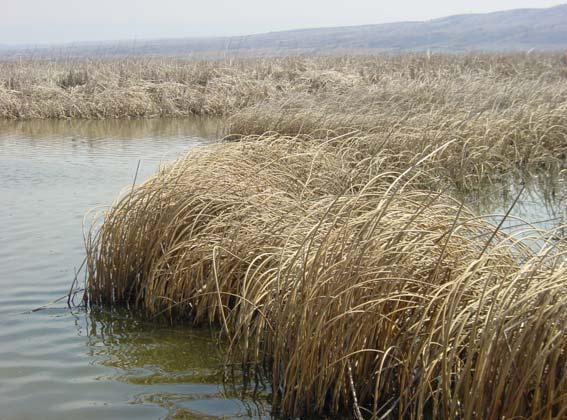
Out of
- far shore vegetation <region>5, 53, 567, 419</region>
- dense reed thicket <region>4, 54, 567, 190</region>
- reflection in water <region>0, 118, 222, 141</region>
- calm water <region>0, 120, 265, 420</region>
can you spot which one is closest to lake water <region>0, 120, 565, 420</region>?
→ calm water <region>0, 120, 265, 420</region>

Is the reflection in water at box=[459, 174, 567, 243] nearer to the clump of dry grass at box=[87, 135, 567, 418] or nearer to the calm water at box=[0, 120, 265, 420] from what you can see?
the clump of dry grass at box=[87, 135, 567, 418]

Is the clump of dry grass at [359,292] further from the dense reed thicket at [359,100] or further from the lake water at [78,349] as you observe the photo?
the dense reed thicket at [359,100]

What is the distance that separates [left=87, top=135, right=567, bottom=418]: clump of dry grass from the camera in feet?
11.5


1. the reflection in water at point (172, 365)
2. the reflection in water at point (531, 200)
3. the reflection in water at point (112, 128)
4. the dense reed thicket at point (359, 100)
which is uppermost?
the dense reed thicket at point (359, 100)

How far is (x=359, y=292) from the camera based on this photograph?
14.1ft

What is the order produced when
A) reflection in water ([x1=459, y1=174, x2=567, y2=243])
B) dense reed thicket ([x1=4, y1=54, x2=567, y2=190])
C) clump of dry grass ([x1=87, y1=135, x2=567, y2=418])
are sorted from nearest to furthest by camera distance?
clump of dry grass ([x1=87, y1=135, x2=567, y2=418]) < reflection in water ([x1=459, y1=174, x2=567, y2=243]) < dense reed thicket ([x1=4, y1=54, x2=567, y2=190])

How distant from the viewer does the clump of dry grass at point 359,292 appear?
3502 millimetres

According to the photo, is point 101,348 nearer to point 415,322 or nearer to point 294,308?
point 294,308

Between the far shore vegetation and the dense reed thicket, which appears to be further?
the dense reed thicket

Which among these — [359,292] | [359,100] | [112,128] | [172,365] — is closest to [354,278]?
[359,292]

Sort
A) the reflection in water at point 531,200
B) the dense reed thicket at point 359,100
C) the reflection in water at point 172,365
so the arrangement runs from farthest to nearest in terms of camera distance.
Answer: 1. the dense reed thicket at point 359,100
2. the reflection in water at point 531,200
3. the reflection in water at point 172,365

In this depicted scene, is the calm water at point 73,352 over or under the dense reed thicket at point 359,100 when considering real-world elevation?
under

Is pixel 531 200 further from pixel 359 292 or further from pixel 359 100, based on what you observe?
pixel 359 292

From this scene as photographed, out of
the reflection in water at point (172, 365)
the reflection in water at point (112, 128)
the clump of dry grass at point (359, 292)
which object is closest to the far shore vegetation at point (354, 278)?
the clump of dry grass at point (359, 292)
